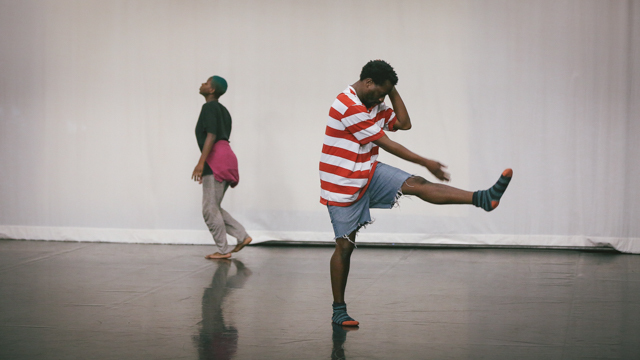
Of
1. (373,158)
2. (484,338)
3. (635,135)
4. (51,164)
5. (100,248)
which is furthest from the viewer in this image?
(51,164)

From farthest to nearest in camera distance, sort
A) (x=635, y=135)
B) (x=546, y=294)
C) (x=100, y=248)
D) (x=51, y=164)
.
Result: (x=51, y=164)
(x=100, y=248)
(x=635, y=135)
(x=546, y=294)

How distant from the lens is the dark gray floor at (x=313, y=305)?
2.95 m

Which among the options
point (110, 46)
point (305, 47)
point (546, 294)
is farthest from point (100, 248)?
point (546, 294)

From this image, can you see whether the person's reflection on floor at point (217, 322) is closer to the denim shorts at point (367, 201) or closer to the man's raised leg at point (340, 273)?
the man's raised leg at point (340, 273)

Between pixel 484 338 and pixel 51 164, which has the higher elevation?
pixel 51 164

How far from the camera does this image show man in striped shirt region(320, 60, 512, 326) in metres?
3.17

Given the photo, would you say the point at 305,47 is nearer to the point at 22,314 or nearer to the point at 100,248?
the point at 100,248

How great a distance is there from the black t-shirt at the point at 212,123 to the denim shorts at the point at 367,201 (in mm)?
2212

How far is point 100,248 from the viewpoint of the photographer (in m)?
6.25

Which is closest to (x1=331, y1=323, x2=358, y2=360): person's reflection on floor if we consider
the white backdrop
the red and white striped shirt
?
the red and white striped shirt

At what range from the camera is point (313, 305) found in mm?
3838

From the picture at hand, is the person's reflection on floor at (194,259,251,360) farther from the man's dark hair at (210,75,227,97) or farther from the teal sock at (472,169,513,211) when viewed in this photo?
the man's dark hair at (210,75,227,97)

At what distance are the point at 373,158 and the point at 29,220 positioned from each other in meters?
4.72

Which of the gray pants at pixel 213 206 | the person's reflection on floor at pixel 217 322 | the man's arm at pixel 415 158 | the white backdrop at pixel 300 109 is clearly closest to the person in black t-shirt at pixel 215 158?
the gray pants at pixel 213 206
